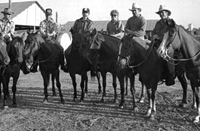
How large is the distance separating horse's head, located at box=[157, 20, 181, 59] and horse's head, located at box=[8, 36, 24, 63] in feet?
13.5

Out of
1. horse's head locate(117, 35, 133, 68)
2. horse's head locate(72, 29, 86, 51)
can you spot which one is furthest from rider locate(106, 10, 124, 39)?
horse's head locate(117, 35, 133, 68)

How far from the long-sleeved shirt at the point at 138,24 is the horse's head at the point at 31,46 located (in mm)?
3126

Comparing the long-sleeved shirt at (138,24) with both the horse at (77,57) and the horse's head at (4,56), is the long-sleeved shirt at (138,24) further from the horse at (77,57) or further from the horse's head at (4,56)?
the horse's head at (4,56)

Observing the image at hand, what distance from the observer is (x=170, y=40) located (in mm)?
4676

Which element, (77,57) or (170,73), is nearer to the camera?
(170,73)

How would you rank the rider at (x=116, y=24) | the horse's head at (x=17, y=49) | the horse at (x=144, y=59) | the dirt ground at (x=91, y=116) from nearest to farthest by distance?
the dirt ground at (x=91, y=116) → the horse at (x=144, y=59) → the horse's head at (x=17, y=49) → the rider at (x=116, y=24)

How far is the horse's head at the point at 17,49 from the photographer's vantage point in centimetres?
620

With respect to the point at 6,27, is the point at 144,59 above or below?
below

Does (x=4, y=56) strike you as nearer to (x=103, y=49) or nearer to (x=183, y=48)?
(x=103, y=49)

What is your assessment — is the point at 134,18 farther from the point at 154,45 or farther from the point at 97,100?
the point at 97,100

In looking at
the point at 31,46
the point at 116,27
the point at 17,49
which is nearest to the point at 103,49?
the point at 116,27

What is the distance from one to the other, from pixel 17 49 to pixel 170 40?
4453mm

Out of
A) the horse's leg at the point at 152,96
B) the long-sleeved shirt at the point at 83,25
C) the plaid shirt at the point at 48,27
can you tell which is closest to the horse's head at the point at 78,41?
the long-sleeved shirt at the point at 83,25

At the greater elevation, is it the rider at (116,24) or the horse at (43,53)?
the rider at (116,24)
